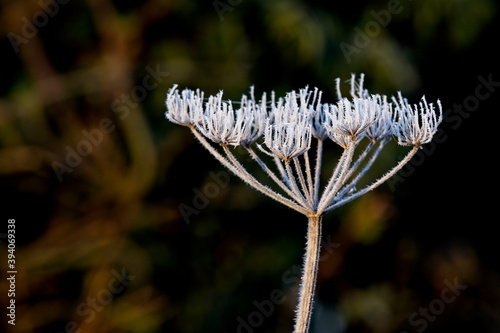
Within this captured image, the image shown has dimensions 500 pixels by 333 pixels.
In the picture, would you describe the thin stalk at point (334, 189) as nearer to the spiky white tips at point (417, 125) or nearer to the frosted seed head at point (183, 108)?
the spiky white tips at point (417, 125)

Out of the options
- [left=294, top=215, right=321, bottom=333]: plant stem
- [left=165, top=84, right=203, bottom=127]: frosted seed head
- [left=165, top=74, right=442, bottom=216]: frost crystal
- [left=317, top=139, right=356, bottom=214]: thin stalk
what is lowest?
[left=294, top=215, right=321, bottom=333]: plant stem

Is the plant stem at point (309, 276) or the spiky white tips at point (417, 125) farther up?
the spiky white tips at point (417, 125)

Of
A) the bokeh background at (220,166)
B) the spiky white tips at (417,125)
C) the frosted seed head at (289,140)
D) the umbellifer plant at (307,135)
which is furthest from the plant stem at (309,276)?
the bokeh background at (220,166)

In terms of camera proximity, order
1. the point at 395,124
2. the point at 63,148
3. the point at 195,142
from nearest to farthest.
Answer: the point at 395,124 < the point at 63,148 < the point at 195,142

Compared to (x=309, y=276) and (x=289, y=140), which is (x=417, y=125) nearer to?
(x=289, y=140)

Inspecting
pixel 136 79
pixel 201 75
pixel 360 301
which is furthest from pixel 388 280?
pixel 136 79

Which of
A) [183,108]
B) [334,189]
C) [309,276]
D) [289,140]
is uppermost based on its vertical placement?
[183,108]

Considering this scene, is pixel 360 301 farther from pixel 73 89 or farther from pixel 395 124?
pixel 395 124

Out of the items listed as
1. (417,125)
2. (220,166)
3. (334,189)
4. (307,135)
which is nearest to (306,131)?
(307,135)

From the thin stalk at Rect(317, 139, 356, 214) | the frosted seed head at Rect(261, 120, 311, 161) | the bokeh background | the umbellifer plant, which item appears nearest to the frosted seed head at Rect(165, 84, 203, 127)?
the umbellifer plant

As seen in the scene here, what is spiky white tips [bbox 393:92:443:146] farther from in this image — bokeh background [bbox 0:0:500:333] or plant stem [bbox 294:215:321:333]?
bokeh background [bbox 0:0:500:333]

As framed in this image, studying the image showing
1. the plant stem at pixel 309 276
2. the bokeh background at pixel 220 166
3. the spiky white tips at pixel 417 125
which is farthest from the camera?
the bokeh background at pixel 220 166
